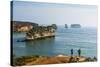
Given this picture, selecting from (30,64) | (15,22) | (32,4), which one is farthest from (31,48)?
(32,4)

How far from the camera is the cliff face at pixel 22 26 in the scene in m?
1.78

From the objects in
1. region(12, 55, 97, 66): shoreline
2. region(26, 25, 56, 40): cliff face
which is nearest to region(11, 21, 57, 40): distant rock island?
region(26, 25, 56, 40): cliff face

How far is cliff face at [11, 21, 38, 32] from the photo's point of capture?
178 centimetres

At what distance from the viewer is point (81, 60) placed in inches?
76.5

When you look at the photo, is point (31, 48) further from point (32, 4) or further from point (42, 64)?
point (32, 4)

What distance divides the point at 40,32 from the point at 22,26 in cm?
18

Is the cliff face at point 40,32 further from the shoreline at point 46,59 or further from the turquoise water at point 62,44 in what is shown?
the shoreline at point 46,59

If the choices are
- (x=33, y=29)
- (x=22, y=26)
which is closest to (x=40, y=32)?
(x=33, y=29)

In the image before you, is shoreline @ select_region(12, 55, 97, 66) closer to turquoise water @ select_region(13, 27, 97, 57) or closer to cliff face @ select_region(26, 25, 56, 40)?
turquoise water @ select_region(13, 27, 97, 57)

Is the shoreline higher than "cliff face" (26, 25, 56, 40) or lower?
lower

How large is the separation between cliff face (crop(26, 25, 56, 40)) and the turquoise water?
0.04 meters

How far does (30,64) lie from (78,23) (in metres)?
0.61

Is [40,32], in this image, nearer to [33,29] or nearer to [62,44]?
[33,29]

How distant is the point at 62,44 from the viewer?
190cm
